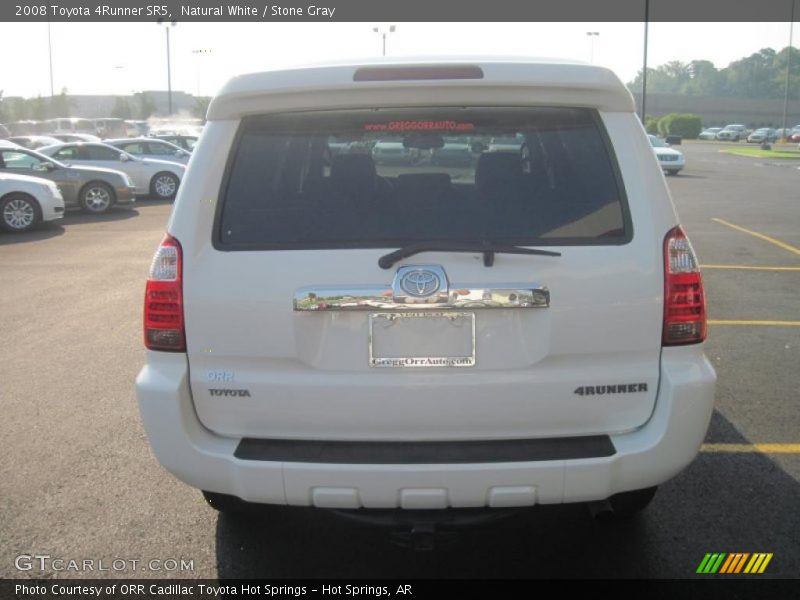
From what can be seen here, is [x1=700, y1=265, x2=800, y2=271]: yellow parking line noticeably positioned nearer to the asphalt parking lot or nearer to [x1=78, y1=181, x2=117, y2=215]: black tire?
the asphalt parking lot

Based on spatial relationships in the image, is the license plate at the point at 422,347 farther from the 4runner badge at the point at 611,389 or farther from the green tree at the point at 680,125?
the green tree at the point at 680,125

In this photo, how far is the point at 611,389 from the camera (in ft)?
9.91

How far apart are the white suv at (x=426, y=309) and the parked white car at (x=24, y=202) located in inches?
519

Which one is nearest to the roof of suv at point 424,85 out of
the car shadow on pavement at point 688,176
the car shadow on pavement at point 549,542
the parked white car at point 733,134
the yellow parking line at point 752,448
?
the car shadow on pavement at point 549,542

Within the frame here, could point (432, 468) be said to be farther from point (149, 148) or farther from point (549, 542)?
point (149, 148)

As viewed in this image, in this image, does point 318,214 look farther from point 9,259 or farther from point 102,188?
point 102,188

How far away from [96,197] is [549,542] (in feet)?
54.8

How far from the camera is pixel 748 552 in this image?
3.62 m

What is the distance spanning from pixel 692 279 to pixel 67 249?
11.7 meters

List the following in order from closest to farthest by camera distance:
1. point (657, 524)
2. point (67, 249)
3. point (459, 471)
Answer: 1. point (459, 471)
2. point (657, 524)
3. point (67, 249)

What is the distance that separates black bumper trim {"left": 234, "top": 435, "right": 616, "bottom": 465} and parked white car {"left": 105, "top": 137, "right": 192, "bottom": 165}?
21991 mm

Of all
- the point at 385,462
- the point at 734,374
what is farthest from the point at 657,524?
the point at 734,374

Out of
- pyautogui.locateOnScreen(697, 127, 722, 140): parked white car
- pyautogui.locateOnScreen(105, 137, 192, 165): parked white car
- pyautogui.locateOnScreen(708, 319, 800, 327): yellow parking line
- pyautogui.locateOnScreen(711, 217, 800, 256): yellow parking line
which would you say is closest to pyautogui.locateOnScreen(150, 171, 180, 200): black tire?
pyautogui.locateOnScreen(105, 137, 192, 165): parked white car

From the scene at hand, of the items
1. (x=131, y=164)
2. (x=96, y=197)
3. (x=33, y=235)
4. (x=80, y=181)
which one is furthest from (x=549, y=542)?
(x=131, y=164)
